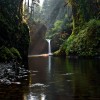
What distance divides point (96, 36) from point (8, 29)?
96.8ft

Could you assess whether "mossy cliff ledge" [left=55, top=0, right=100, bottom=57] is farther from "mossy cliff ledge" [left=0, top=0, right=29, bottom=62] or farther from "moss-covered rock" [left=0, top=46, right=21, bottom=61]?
"moss-covered rock" [left=0, top=46, right=21, bottom=61]

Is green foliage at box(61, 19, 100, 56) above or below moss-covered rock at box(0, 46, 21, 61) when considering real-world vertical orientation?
above

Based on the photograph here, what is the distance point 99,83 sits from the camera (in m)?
21.0

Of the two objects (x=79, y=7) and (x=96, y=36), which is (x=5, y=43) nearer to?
(x=96, y=36)

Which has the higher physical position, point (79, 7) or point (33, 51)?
point (79, 7)

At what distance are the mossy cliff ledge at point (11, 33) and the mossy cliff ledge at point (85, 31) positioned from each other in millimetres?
19414

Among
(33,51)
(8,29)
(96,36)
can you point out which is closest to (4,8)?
(8,29)

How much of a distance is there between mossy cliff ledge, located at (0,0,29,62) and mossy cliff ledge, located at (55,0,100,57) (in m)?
19.4

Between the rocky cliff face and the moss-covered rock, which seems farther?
the rocky cliff face

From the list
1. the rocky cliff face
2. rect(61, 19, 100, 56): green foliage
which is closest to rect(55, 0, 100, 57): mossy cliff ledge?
rect(61, 19, 100, 56): green foliage

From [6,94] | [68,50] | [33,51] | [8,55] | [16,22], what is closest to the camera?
[6,94]

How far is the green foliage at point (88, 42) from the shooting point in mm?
62266

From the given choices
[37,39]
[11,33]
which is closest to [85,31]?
[37,39]

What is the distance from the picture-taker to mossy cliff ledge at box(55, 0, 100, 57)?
6322 cm
